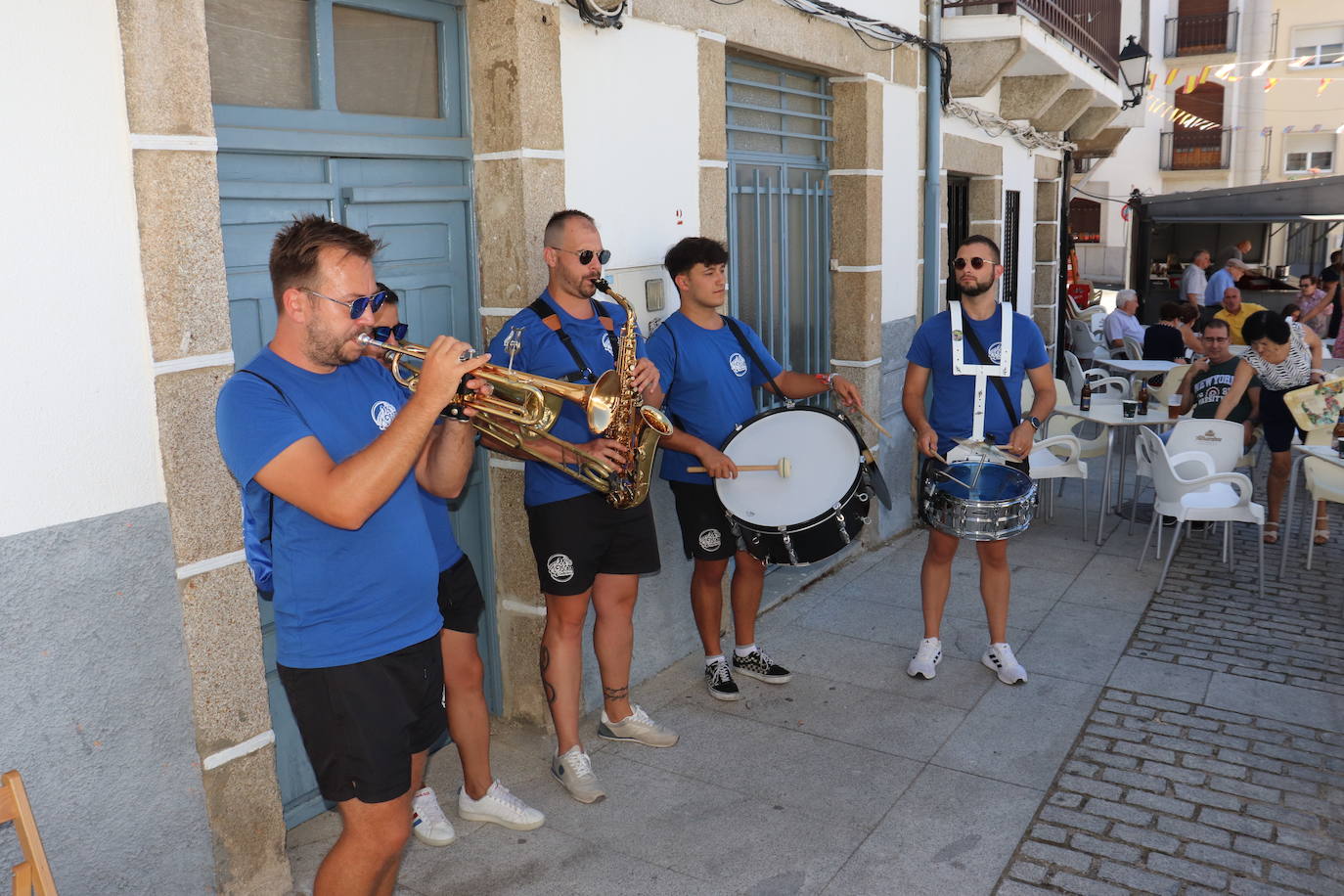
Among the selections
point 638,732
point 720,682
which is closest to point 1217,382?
point 720,682

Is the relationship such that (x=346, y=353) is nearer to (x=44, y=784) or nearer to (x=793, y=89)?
(x=44, y=784)

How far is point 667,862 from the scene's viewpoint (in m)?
3.53

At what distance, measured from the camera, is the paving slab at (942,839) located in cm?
341

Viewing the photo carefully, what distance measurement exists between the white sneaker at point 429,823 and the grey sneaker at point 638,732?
0.80m

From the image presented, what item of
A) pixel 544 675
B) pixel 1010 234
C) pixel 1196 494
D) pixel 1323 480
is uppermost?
pixel 1010 234

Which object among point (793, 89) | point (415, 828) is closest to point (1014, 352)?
point (793, 89)

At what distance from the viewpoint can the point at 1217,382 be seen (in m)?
7.16

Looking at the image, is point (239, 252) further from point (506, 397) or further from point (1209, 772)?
point (1209, 772)

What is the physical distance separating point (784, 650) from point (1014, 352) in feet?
5.78

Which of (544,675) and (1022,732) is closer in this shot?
(544,675)

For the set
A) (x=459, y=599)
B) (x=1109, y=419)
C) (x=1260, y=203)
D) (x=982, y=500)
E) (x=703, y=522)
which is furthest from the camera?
(x=1260, y=203)

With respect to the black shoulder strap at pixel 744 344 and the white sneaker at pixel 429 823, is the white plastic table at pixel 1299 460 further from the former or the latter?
the white sneaker at pixel 429 823

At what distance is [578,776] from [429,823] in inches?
21.3

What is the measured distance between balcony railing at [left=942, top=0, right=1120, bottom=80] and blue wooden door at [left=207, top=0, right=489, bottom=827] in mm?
4715
